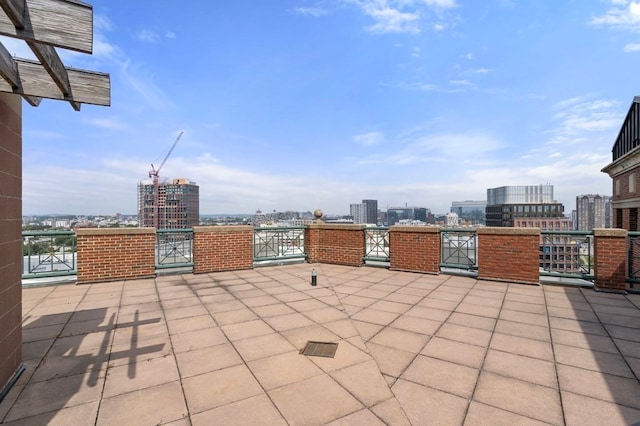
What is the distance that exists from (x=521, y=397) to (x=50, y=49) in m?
5.09

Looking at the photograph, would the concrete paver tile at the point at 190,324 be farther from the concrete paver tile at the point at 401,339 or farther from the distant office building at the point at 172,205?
the distant office building at the point at 172,205

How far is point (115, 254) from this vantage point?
750cm

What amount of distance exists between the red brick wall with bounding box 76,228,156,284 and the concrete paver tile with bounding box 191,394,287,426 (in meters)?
6.42

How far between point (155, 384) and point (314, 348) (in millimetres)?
1688

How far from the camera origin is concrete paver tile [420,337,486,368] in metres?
3.38

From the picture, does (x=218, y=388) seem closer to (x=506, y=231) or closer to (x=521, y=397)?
(x=521, y=397)

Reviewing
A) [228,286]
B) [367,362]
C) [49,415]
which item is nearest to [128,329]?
[49,415]

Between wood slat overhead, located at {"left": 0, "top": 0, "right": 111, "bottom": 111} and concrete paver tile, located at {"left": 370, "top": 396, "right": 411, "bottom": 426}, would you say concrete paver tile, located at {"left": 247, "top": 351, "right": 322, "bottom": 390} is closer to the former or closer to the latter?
concrete paver tile, located at {"left": 370, "top": 396, "right": 411, "bottom": 426}

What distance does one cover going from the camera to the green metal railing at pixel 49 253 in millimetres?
7145

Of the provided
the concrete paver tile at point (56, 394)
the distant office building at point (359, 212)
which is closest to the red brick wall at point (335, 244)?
the concrete paver tile at point (56, 394)

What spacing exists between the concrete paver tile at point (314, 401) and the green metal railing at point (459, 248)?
20.7ft

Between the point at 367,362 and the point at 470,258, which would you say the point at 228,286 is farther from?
Result: the point at 470,258

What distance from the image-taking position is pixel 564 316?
487cm

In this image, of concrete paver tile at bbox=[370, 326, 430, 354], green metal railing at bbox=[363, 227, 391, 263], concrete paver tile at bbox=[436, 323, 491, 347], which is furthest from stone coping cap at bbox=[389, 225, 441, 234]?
concrete paver tile at bbox=[370, 326, 430, 354]
